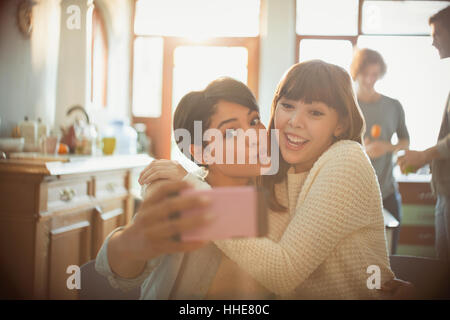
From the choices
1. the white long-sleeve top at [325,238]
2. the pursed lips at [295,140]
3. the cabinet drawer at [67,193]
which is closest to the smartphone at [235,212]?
the white long-sleeve top at [325,238]

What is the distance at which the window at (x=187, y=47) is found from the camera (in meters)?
0.62

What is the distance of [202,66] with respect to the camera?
63 cm

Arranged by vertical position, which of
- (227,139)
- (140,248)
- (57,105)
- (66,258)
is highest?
(57,105)

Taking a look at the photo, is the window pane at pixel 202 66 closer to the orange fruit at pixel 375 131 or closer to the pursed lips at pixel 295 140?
the pursed lips at pixel 295 140

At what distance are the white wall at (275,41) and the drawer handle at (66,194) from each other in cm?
79

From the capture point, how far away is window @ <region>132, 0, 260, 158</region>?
2.05ft

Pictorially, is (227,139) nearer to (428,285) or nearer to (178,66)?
(178,66)

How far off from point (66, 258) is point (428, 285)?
0.95 meters

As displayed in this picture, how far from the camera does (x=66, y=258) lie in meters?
1.12

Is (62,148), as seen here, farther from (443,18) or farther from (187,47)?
(443,18)

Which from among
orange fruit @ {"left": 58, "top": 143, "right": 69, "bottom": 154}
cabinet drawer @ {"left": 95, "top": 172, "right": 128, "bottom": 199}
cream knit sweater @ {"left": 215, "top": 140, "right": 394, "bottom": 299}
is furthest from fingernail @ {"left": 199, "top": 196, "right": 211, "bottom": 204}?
orange fruit @ {"left": 58, "top": 143, "right": 69, "bottom": 154}

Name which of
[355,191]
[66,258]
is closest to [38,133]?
[66,258]

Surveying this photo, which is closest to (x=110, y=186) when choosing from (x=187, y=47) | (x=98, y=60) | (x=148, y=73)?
(x=98, y=60)

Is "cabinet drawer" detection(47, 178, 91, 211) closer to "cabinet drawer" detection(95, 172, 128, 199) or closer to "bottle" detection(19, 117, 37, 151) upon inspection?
"cabinet drawer" detection(95, 172, 128, 199)
